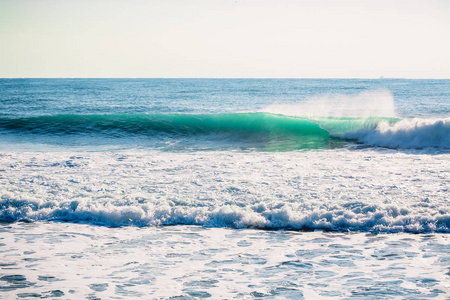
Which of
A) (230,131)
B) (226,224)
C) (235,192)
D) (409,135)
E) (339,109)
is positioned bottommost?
(226,224)

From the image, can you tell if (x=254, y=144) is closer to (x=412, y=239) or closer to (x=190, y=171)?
(x=190, y=171)

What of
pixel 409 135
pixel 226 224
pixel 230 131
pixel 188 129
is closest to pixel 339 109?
pixel 230 131

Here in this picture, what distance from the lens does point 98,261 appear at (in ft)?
14.2

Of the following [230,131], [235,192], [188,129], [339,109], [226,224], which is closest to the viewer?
[226,224]

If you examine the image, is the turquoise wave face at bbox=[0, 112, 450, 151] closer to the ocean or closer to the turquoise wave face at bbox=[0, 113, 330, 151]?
the turquoise wave face at bbox=[0, 113, 330, 151]

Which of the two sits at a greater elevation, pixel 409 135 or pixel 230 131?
pixel 409 135

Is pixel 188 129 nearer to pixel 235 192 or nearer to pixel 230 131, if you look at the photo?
pixel 230 131

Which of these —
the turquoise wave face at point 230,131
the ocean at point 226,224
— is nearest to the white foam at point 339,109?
the turquoise wave face at point 230,131

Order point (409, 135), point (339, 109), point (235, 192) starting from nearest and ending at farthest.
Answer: point (235, 192)
point (409, 135)
point (339, 109)

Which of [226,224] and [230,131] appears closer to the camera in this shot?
[226,224]

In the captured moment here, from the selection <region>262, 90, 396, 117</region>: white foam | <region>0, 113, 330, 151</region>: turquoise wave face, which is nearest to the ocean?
<region>0, 113, 330, 151</region>: turquoise wave face

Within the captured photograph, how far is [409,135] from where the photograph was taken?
1252 cm

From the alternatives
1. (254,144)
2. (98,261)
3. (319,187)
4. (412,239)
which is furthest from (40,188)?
(254,144)

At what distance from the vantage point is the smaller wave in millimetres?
12000
